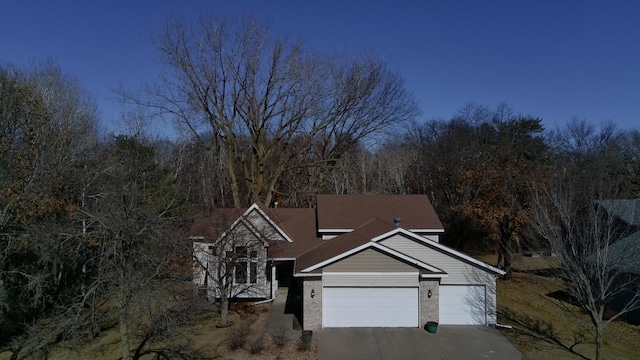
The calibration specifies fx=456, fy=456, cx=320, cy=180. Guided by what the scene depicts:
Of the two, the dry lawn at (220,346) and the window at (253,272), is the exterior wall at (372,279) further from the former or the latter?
the window at (253,272)

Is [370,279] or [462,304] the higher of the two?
[370,279]

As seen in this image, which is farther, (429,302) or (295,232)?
(295,232)

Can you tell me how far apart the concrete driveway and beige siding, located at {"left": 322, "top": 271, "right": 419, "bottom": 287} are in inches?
70.8

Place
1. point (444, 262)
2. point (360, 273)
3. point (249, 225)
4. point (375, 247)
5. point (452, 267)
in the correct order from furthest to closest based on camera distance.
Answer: point (249, 225) < point (444, 262) < point (452, 267) < point (360, 273) < point (375, 247)

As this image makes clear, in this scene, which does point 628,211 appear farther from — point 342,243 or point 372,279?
point 342,243

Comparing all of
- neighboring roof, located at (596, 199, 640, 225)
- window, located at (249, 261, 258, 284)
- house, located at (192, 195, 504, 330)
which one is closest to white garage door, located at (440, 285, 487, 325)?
house, located at (192, 195, 504, 330)

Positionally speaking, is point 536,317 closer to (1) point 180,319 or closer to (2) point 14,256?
(1) point 180,319

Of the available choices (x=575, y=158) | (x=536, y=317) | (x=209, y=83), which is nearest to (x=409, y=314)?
(x=536, y=317)

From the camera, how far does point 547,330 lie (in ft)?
61.4

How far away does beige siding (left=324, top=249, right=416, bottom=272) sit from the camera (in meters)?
18.4

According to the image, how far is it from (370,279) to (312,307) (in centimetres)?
261

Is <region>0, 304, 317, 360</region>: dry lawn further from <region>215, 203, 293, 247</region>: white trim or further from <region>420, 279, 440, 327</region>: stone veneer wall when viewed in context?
<region>420, 279, 440, 327</region>: stone veneer wall

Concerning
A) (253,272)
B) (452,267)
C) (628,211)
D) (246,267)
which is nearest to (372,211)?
(452,267)

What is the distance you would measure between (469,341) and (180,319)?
1138 centimetres
